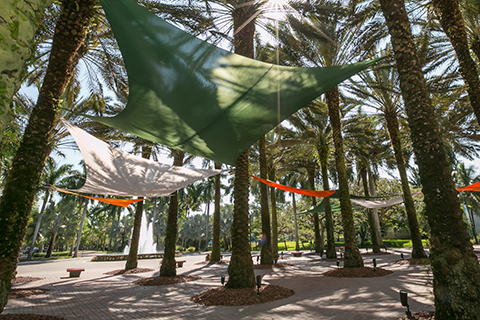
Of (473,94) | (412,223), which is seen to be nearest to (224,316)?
(473,94)

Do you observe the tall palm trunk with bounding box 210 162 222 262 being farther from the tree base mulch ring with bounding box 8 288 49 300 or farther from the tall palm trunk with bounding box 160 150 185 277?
the tree base mulch ring with bounding box 8 288 49 300

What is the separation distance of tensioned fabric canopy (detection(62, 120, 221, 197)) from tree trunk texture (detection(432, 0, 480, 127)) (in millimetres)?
7451

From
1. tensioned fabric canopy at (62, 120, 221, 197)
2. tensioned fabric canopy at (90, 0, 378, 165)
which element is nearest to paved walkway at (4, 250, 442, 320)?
tensioned fabric canopy at (62, 120, 221, 197)

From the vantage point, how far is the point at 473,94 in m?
6.88

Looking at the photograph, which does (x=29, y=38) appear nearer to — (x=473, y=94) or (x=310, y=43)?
(x=473, y=94)

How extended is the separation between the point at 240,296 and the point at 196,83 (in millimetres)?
5383

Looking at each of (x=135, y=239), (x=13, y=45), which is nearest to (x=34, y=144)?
(x=13, y=45)

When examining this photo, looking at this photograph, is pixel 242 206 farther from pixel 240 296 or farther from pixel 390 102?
pixel 390 102

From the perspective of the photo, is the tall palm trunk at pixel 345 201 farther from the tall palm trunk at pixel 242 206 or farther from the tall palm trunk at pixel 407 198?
the tall palm trunk at pixel 242 206

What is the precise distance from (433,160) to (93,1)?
287 inches

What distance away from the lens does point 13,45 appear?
164 cm

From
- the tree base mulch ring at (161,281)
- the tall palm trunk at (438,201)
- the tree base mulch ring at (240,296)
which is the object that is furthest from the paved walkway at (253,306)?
the tree base mulch ring at (161,281)

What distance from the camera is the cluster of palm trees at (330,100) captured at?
3.87m

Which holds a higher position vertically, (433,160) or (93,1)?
(93,1)
